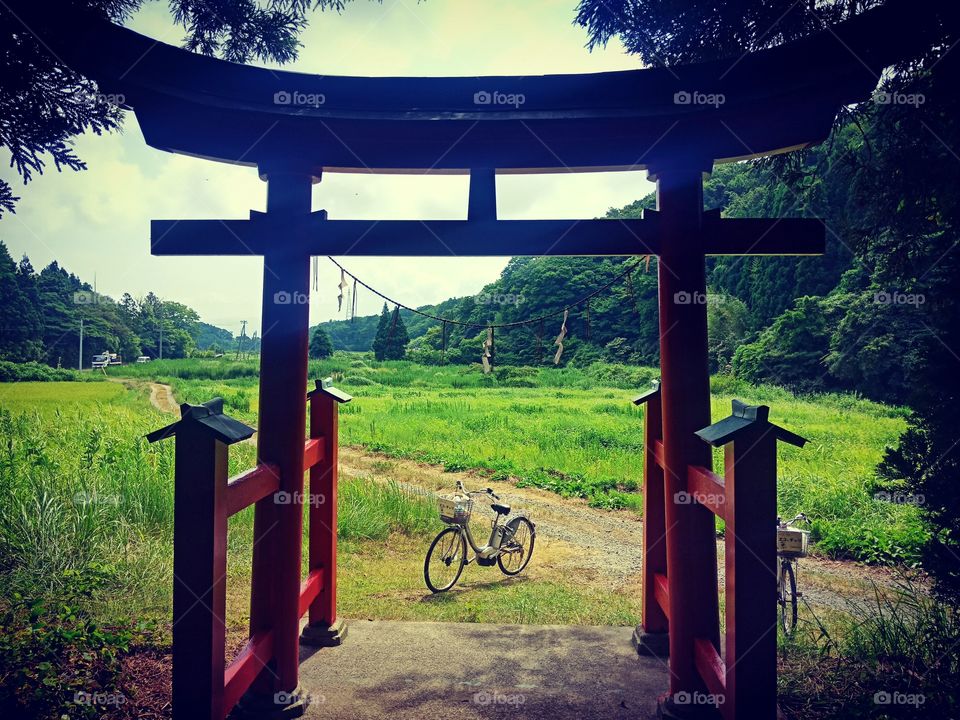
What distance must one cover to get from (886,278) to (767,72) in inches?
95.0

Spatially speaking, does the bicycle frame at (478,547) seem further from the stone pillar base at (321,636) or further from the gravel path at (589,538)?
the stone pillar base at (321,636)

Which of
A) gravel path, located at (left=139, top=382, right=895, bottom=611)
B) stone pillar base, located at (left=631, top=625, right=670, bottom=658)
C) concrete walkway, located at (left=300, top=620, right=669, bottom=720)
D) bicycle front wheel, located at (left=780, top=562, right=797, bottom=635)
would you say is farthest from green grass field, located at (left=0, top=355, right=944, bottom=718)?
concrete walkway, located at (left=300, top=620, right=669, bottom=720)

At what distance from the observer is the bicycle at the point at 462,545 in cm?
571

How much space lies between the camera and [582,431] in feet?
43.2

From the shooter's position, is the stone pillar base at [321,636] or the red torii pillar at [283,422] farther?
the stone pillar base at [321,636]

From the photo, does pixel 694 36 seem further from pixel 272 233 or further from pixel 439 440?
pixel 439 440

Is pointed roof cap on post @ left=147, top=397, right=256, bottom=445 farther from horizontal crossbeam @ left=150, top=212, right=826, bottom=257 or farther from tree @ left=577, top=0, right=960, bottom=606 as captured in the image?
tree @ left=577, top=0, right=960, bottom=606

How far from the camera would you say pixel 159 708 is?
3299 mm

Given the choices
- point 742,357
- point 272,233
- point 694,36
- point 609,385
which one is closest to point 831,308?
point 742,357

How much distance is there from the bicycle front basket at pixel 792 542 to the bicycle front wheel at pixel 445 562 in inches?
110

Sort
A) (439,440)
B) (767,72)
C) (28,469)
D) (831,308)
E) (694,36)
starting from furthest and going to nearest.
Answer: (831,308)
(439,440)
(28,469)
(694,36)
(767,72)

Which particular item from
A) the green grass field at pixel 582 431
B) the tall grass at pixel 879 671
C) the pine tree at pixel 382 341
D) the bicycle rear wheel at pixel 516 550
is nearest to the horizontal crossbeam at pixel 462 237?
the tall grass at pixel 879 671

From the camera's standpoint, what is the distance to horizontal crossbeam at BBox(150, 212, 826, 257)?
3.29 meters

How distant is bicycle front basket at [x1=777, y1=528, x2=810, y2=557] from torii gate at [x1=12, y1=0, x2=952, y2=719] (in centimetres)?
132
